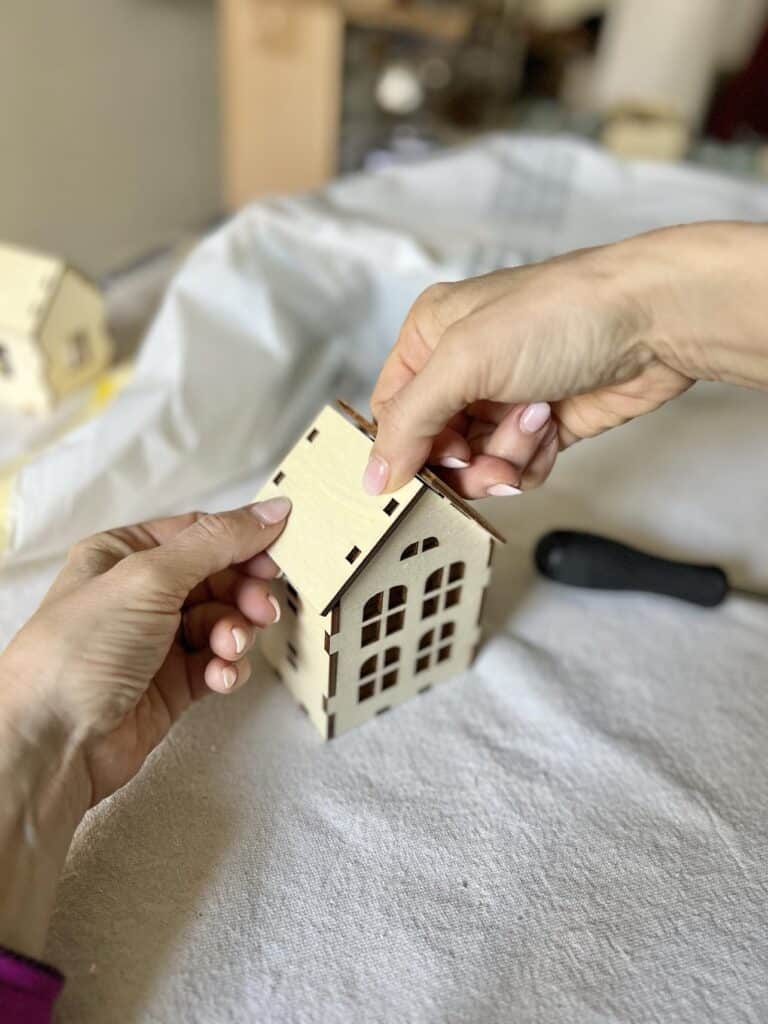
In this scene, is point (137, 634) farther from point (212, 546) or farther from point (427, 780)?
point (427, 780)

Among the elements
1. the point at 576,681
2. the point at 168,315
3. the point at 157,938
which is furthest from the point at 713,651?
the point at 168,315

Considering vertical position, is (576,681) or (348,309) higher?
(348,309)

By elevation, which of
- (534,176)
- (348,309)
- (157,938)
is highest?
(534,176)

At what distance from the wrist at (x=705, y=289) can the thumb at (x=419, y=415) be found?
0.39ft

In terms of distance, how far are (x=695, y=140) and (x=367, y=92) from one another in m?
0.68

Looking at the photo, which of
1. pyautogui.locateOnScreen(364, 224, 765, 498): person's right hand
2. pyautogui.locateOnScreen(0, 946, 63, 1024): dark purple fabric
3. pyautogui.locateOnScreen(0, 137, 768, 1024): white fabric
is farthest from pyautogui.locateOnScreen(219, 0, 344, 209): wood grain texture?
pyautogui.locateOnScreen(0, 946, 63, 1024): dark purple fabric

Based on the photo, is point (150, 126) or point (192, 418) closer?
point (192, 418)

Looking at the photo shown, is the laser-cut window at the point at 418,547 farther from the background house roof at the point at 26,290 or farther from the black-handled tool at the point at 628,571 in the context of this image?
the background house roof at the point at 26,290

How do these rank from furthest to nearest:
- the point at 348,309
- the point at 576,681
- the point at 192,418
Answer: the point at 348,309, the point at 192,418, the point at 576,681

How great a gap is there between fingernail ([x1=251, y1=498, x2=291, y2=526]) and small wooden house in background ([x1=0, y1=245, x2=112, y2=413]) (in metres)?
0.46

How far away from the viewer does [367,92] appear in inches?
66.7

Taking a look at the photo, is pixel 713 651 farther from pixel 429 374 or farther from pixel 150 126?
pixel 150 126

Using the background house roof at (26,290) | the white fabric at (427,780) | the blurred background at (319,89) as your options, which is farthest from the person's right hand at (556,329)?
the blurred background at (319,89)

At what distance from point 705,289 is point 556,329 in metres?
0.09
